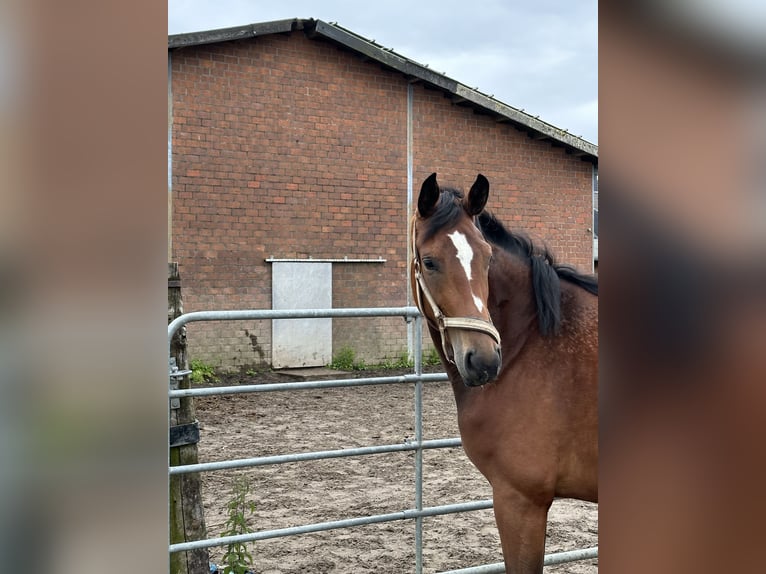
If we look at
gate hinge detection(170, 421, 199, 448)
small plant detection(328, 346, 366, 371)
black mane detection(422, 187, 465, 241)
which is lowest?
small plant detection(328, 346, 366, 371)

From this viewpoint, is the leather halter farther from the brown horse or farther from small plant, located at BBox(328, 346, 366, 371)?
small plant, located at BBox(328, 346, 366, 371)

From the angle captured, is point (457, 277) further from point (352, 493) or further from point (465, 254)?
point (352, 493)

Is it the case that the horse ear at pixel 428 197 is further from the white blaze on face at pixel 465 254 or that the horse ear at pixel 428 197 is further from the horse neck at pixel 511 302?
the horse neck at pixel 511 302

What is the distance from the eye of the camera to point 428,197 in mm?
2264

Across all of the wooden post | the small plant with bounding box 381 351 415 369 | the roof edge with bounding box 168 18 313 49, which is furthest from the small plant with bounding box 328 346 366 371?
the wooden post

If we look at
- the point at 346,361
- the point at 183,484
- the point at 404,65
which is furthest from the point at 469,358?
the point at 404,65

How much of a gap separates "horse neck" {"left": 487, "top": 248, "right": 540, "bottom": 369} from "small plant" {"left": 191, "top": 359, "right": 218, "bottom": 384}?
6.15 meters

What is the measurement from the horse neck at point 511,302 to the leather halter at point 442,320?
16 centimetres

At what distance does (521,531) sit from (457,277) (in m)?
0.80

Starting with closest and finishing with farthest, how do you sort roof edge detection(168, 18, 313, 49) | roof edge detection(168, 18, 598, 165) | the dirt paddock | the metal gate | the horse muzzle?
the horse muzzle
the metal gate
the dirt paddock
roof edge detection(168, 18, 313, 49)
roof edge detection(168, 18, 598, 165)

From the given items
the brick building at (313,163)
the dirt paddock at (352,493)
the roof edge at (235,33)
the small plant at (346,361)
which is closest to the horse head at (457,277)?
the dirt paddock at (352,493)

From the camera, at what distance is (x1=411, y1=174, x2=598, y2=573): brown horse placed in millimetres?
2102

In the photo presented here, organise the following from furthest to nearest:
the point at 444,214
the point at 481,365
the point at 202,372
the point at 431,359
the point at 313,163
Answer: the point at 431,359 → the point at 313,163 → the point at 202,372 → the point at 444,214 → the point at 481,365
